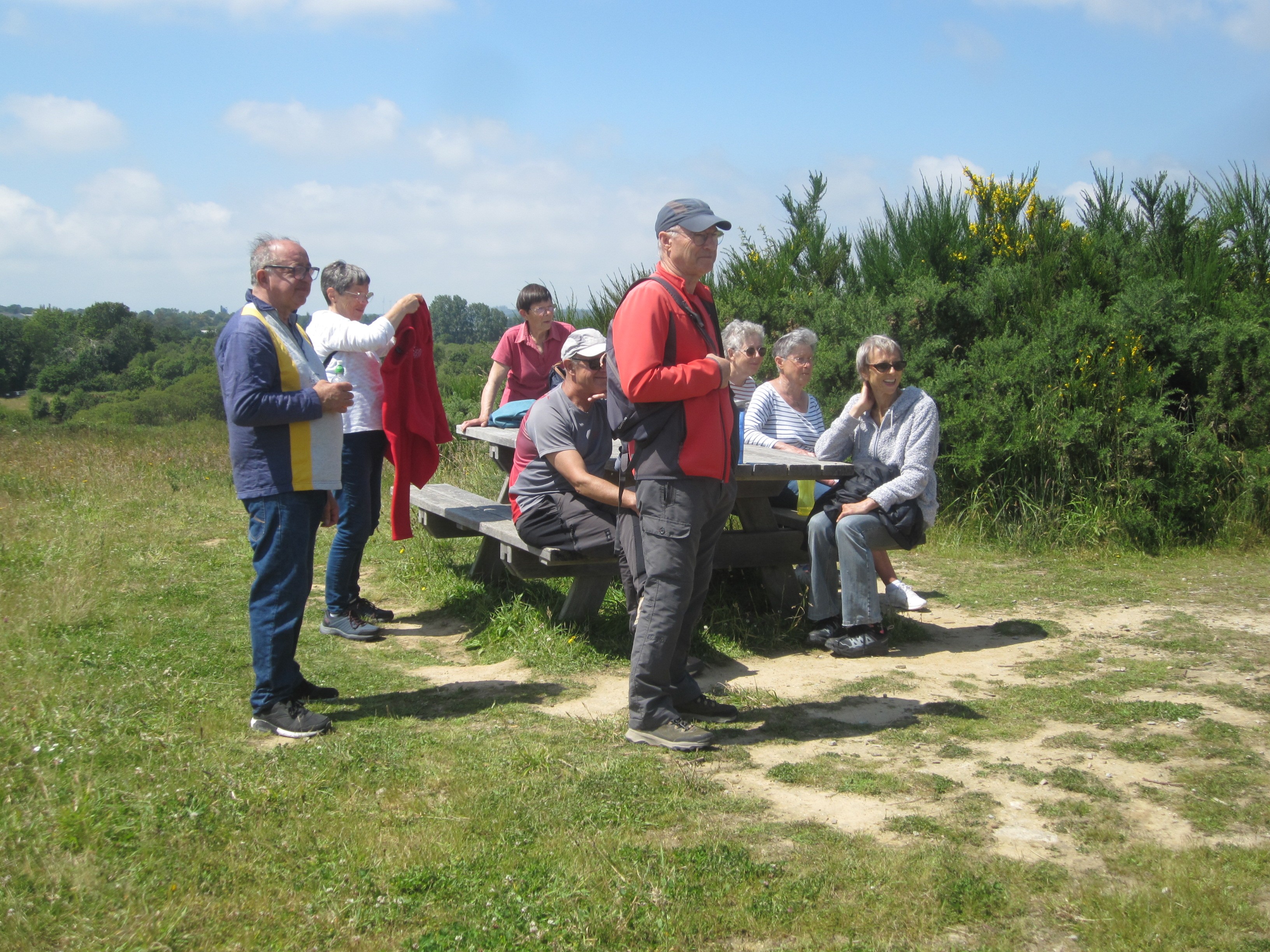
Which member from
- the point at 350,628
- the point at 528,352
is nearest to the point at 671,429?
the point at 350,628

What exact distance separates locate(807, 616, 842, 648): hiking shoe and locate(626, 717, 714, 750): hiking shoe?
4.84ft

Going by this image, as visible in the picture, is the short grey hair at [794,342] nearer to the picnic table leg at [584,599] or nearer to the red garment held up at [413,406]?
the picnic table leg at [584,599]

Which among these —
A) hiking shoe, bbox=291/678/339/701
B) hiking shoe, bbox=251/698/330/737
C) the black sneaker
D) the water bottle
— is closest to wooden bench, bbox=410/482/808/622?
the water bottle

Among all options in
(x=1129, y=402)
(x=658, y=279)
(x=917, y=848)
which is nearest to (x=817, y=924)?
(x=917, y=848)

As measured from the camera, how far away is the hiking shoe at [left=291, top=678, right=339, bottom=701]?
4.16 m

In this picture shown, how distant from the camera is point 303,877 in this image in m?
2.66

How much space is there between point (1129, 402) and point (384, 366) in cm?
541

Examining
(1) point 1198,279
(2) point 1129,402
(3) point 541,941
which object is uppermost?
(1) point 1198,279

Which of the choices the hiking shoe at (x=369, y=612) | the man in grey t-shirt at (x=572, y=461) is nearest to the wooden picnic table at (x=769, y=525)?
the man in grey t-shirt at (x=572, y=461)

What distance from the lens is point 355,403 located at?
5242 mm

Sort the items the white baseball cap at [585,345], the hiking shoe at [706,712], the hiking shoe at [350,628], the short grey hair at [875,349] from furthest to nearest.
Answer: the hiking shoe at [350,628] < the short grey hair at [875,349] < the white baseball cap at [585,345] < the hiking shoe at [706,712]

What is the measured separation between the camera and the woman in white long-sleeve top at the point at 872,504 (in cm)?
498

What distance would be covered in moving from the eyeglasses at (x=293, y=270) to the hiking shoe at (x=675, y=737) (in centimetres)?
207

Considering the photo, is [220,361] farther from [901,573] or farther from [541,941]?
[901,573]
